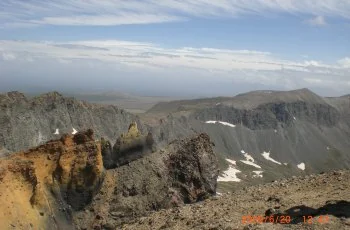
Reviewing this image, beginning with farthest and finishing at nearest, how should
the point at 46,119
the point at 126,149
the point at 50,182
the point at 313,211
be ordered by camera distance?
the point at 46,119, the point at 126,149, the point at 50,182, the point at 313,211

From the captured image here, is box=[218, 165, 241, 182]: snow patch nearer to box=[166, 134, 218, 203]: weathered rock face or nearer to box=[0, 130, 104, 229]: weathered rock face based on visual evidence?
box=[166, 134, 218, 203]: weathered rock face

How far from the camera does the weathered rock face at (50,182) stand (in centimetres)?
3022

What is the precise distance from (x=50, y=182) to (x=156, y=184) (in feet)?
30.4

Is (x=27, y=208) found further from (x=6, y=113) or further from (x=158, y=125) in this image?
(x=158, y=125)

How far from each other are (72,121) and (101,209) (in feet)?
292

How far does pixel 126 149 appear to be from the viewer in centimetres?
5031

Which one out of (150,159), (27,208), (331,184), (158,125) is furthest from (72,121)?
(331,184)

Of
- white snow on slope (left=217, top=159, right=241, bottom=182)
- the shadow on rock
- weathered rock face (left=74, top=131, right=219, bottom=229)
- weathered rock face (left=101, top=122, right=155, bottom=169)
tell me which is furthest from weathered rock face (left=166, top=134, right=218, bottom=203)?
white snow on slope (left=217, top=159, right=241, bottom=182)

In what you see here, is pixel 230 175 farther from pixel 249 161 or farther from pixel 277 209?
pixel 277 209

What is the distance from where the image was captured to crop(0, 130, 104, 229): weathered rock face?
30.2m

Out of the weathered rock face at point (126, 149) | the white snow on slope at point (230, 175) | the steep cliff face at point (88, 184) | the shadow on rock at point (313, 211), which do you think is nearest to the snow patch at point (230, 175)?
the white snow on slope at point (230, 175)

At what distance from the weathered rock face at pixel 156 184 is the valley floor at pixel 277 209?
6.41 meters
